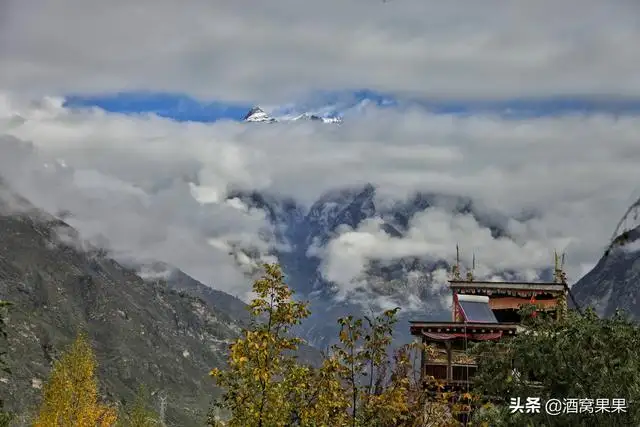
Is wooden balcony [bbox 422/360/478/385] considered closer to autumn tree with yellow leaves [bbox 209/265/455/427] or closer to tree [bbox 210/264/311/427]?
autumn tree with yellow leaves [bbox 209/265/455/427]

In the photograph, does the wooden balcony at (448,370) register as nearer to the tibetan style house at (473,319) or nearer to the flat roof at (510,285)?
the tibetan style house at (473,319)

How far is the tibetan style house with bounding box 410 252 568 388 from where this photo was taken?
6500 centimetres

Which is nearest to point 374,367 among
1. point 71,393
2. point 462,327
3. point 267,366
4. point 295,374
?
point 295,374

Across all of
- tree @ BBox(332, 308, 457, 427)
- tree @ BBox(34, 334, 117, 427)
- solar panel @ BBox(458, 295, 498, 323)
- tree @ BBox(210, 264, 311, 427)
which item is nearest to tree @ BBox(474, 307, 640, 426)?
tree @ BBox(332, 308, 457, 427)

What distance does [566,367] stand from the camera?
105 ft

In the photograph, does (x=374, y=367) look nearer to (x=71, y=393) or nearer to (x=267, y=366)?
(x=267, y=366)

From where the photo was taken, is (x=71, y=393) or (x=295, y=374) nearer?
(x=295, y=374)

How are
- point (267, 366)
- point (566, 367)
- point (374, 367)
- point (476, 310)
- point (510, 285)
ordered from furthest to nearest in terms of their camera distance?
point (510, 285), point (476, 310), point (566, 367), point (374, 367), point (267, 366)

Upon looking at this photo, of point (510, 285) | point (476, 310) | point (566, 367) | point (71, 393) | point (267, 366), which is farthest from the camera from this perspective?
point (510, 285)

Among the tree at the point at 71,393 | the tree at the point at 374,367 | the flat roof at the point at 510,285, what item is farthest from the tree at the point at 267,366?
the flat roof at the point at 510,285

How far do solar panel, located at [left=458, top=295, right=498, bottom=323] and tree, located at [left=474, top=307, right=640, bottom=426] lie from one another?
34478 millimetres

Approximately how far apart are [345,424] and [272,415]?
2.87m

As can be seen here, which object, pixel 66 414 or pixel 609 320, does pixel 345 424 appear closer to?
pixel 609 320

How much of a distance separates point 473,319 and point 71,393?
3569 cm
